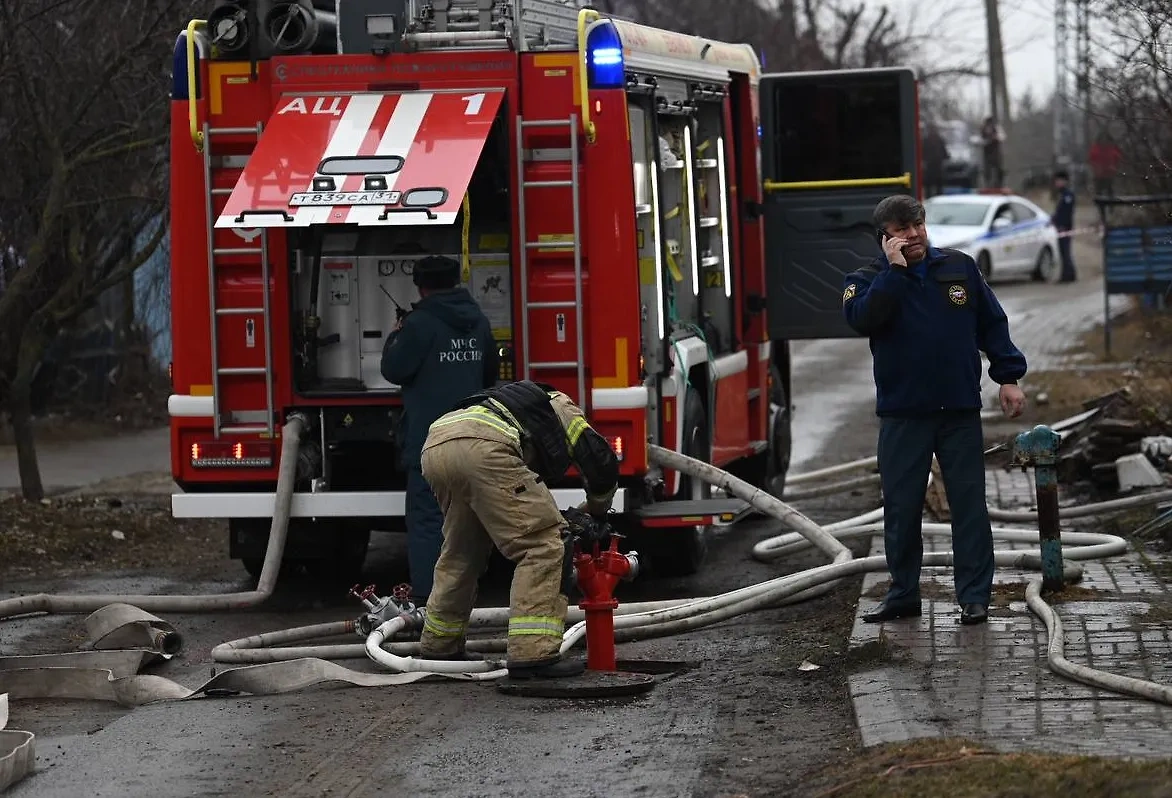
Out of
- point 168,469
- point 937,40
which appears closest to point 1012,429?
point 168,469

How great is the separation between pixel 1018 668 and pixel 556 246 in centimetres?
336

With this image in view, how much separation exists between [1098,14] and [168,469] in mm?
7906

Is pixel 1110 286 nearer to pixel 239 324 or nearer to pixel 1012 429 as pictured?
pixel 1012 429

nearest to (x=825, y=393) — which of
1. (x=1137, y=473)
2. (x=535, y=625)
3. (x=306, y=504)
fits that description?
(x=1137, y=473)

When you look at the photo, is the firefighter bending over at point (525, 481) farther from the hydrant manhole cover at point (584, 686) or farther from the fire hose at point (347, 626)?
the fire hose at point (347, 626)

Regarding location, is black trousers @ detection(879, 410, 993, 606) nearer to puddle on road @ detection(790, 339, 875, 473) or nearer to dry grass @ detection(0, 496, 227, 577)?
dry grass @ detection(0, 496, 227, 577)

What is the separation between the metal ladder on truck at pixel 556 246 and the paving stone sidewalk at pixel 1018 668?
177cm

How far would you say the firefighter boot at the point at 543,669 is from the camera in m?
7.34

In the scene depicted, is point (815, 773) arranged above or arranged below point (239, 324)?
below

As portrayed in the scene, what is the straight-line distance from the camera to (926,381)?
7.74 metres

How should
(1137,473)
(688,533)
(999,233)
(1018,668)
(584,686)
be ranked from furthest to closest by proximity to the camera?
(999,233), (1137,473), (688,533), (584,686), (1018,668)

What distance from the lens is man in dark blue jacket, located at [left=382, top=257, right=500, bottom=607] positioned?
28.9ft

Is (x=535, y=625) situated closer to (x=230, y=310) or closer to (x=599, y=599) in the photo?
(x=599, y=599)

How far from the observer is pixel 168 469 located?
15258 mm
